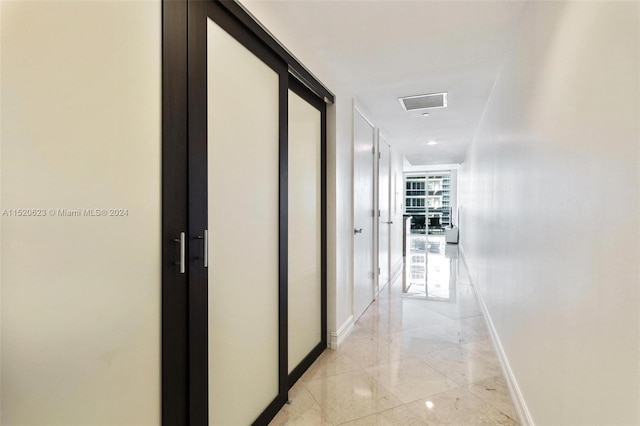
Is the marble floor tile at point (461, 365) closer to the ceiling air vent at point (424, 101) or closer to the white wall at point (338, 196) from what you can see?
the white wall at point (338, 196)

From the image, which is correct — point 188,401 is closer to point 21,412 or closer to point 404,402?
point 21,412

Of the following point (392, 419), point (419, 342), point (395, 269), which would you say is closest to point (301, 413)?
point (392, 419)

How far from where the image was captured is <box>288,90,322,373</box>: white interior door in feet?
7.87

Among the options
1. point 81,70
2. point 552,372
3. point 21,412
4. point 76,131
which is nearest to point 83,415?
point 21,412

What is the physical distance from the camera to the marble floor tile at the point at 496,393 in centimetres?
211

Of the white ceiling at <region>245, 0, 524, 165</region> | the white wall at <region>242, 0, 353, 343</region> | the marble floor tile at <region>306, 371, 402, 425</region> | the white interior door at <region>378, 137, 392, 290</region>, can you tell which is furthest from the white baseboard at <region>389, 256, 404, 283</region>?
the marble floor tile at <region>306, 371, 402, 425</region>

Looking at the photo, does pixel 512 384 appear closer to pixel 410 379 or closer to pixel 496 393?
pixel 496 393

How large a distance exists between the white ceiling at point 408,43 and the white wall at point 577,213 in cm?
27

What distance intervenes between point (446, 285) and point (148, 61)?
522cm

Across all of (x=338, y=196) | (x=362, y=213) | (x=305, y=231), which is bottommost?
(x=305, y=231)

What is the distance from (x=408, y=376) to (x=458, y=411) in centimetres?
47

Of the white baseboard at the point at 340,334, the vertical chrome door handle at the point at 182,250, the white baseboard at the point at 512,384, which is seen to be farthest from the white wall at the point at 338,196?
the vertical chrome door handle at the point at 182,250

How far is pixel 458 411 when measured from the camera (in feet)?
6.80

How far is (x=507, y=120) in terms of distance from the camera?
2.56 m
